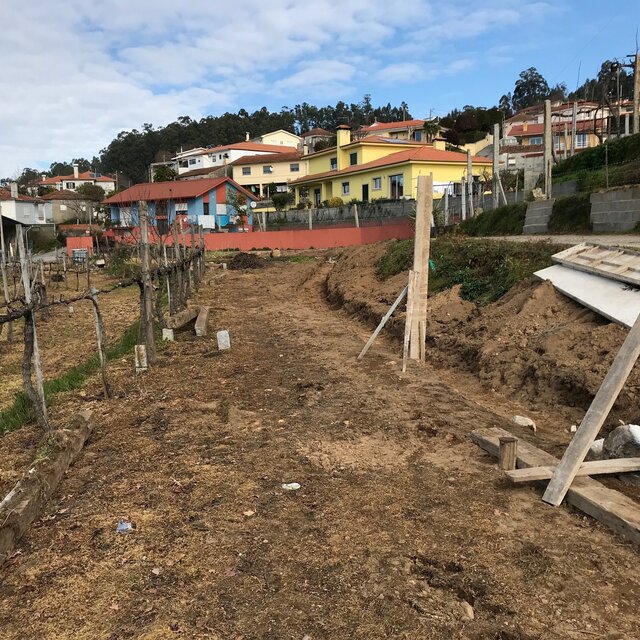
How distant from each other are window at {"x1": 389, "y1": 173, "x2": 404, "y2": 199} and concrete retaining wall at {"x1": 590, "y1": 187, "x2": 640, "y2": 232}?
2368 centimetres

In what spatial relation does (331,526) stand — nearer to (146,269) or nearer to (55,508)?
(55,508)

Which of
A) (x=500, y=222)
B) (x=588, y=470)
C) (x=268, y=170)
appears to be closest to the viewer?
(x=588, y=470)

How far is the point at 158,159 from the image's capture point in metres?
94.1

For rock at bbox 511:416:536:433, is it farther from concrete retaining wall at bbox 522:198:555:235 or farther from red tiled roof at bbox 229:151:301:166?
red tiled roof at bbox 229:151:301:166

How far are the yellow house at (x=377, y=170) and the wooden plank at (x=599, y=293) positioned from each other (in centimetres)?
2275

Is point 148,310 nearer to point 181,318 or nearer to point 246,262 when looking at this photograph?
point 181,318

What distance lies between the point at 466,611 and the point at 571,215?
46.5ft

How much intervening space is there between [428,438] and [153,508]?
2440mm

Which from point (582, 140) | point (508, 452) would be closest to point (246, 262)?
point (508, 452)

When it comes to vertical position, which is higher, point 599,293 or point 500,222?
point 500,222

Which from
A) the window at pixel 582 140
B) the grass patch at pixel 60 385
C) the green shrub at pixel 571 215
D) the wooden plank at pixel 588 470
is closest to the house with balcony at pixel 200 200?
the window at pixel 582 140

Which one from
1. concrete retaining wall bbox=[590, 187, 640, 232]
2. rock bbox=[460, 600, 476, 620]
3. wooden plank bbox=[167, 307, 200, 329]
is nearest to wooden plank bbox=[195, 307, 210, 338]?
wooden plank bbox=[167, 307, 200, 329]

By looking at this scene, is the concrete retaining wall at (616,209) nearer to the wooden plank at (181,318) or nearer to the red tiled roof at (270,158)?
the wooden plank at (181,318)

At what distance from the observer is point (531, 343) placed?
281 inches
